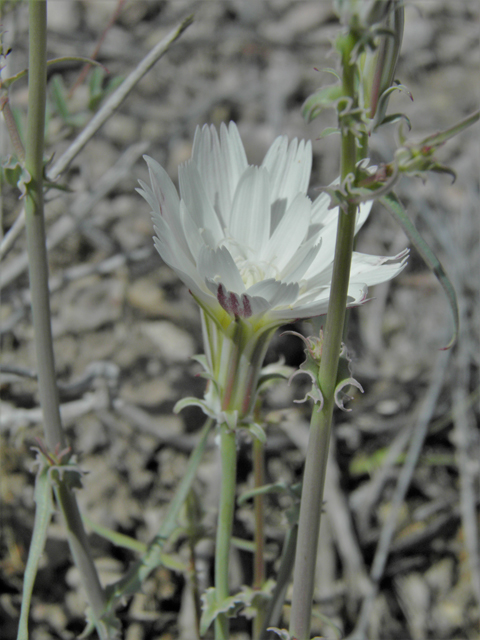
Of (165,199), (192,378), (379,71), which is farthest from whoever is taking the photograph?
(192,378)

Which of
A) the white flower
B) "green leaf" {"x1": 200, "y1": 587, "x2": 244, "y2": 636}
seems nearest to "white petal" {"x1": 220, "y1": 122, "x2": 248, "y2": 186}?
the white flower

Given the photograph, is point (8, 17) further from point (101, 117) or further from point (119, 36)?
point (119, 36)

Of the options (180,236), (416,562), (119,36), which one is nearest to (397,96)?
(119,36)

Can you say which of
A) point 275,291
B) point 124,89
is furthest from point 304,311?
point 124,89

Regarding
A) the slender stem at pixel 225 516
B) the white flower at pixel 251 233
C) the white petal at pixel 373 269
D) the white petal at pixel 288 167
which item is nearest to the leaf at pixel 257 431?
the slender stem at pixel 225 516

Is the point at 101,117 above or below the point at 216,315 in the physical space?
above

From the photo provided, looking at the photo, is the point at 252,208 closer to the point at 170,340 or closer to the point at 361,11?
the point at 361,11

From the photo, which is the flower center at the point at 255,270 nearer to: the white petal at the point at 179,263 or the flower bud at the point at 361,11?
the white petal at the point at 179,263

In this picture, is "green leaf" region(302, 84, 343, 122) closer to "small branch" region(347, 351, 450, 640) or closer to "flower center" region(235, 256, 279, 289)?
"flower center" region(235, 256, 279, 289)
